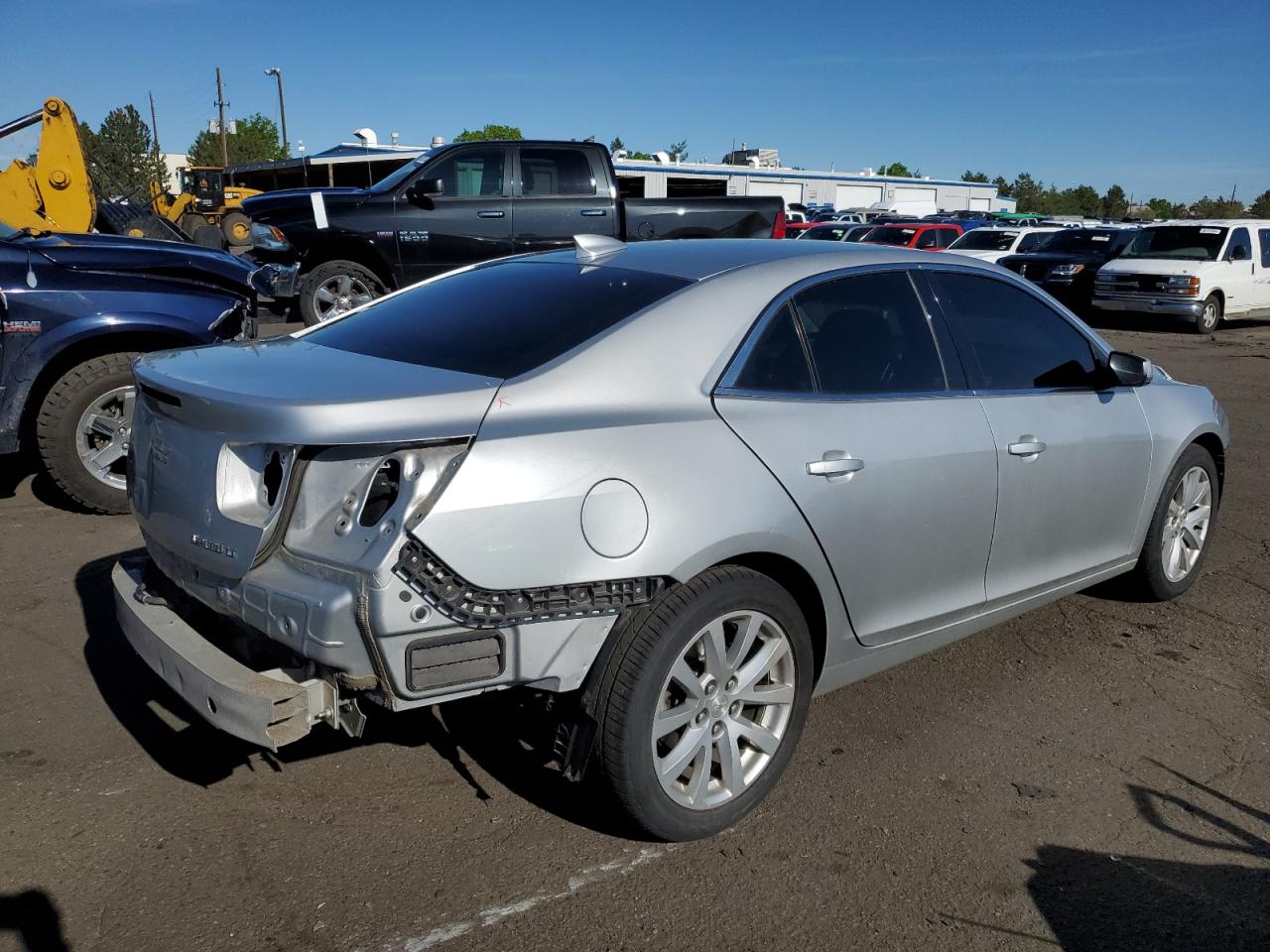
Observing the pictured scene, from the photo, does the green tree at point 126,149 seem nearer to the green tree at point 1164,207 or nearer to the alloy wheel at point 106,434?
the alloy wheel at point 106,434

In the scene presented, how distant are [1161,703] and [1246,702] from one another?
323 mm

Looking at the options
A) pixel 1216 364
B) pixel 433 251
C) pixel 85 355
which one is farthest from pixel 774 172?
pixel 85 355

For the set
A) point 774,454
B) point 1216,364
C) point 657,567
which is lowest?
point 1216,364

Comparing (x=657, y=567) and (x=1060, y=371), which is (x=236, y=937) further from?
(x=1060, y=371)

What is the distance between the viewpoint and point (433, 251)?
10734 millimetres

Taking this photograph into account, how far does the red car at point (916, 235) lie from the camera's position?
896 inches

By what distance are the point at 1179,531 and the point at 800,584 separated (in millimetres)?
2612

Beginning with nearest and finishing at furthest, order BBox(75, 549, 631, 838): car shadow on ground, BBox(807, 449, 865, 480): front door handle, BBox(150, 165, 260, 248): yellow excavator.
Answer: BBox(807, 449, 865, 480): front door handle < BBox(75, 549, 631, 838): car shadow on ground < BBox(150, 165, 260, 248): yellow excavator

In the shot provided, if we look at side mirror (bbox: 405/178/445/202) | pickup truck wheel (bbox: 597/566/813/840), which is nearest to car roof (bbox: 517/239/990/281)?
pickup truck wheel (bbox: 597/566/813/840)

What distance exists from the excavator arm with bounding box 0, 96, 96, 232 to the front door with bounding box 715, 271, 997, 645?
10997 millimetres

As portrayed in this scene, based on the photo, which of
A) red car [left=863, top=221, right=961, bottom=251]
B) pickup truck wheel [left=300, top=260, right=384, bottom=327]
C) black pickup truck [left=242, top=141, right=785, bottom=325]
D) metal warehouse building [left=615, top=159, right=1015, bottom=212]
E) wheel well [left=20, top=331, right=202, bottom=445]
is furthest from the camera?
metal warehouse building [left=615, top=159, right=1015, bottom=212]

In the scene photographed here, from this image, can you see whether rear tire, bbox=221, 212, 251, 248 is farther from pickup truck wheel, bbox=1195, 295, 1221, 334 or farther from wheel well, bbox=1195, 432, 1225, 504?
wheel well, bbox=1195, 432, 1225, 504

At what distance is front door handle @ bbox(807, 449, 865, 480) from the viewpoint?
10.4ft

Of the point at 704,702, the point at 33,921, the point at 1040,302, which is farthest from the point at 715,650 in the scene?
the point at 1040,302
